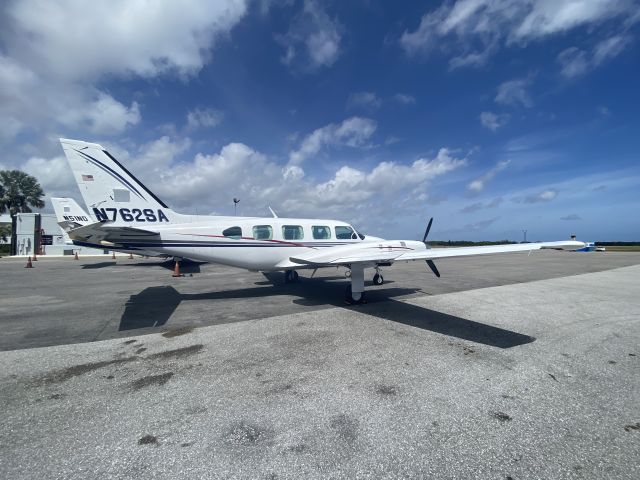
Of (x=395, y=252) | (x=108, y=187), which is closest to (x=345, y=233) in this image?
(x=395, y=252)

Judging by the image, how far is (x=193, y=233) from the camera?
9.94m

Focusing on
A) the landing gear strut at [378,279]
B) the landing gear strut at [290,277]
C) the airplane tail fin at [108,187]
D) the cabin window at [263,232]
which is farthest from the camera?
the landing gear strut at [290,277]

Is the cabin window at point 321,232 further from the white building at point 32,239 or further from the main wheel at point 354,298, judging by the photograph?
the white building at point 32,239

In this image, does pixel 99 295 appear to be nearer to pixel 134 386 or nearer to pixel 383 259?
pixel 134 386

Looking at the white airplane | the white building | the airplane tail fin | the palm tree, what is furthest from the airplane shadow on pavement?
the palm tree

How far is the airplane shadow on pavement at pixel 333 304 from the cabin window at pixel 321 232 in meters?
2.25

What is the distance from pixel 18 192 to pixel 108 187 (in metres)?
62.4

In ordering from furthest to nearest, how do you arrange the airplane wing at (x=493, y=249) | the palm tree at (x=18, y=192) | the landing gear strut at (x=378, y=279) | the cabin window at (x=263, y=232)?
the palm tree at (x=18, y=192) → the landing gear strut at (x=378, y=279) → the cabin window at (x=263, y=232) → the airplane wing at (x=493, y=249)

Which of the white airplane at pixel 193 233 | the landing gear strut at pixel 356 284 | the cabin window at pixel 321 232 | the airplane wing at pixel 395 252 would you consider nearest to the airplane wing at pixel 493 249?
the airplane wing at pixel 395 252

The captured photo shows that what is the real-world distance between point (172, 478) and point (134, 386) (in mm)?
2202

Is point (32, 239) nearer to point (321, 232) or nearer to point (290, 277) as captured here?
point (290, 277)

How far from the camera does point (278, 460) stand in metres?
2.88

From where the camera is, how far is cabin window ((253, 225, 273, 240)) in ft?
35.1

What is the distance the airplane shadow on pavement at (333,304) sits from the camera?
683 centimetres
